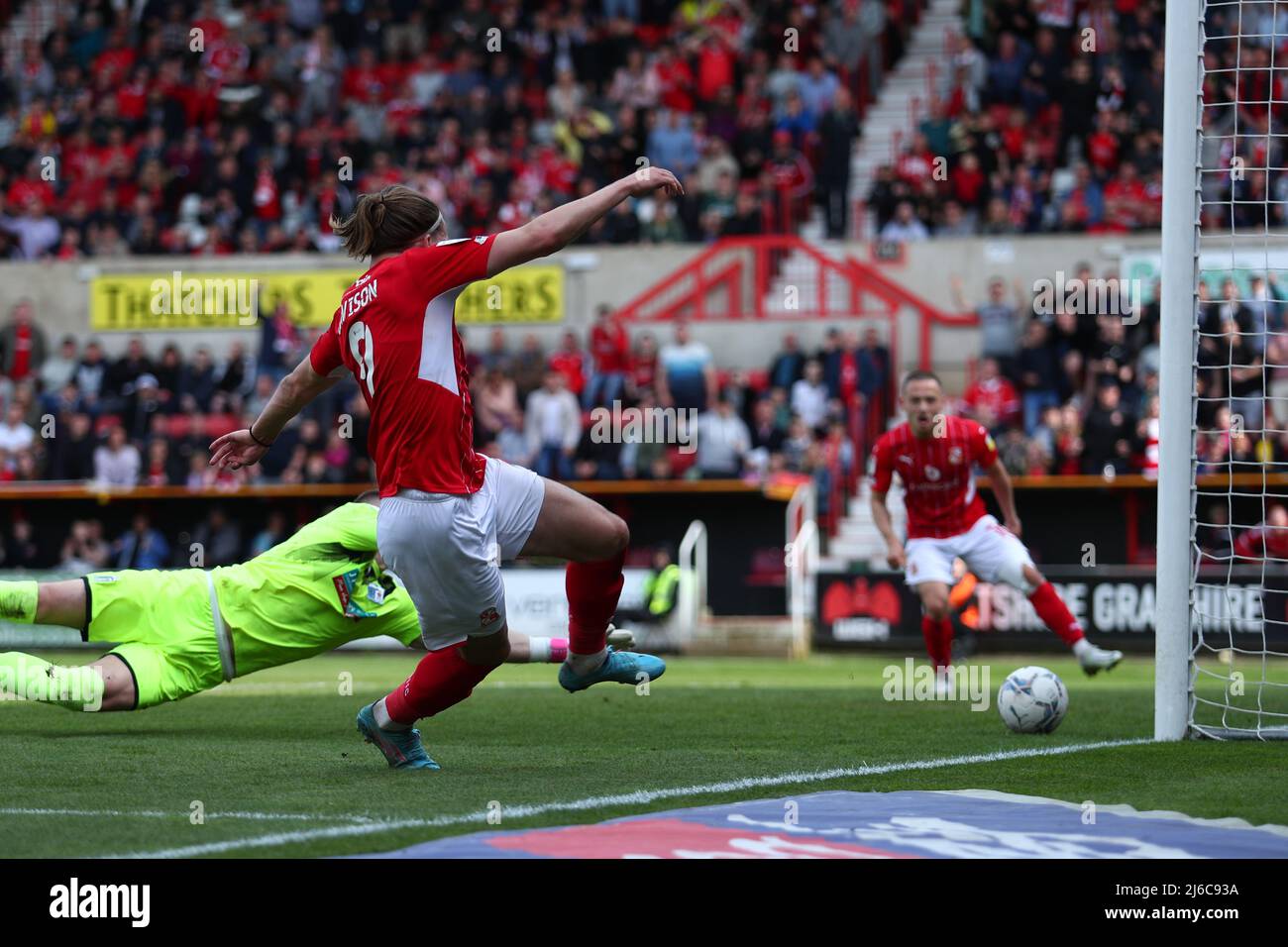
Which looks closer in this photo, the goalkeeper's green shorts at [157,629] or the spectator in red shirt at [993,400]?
the goalkeeper's green shorts at [157,629]

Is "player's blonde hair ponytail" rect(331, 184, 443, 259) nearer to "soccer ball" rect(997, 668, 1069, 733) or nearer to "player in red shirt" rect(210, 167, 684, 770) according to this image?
"player in red shirt" rect(210, 167, 684, 770)

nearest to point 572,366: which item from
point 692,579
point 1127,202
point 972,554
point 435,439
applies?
point 692,579

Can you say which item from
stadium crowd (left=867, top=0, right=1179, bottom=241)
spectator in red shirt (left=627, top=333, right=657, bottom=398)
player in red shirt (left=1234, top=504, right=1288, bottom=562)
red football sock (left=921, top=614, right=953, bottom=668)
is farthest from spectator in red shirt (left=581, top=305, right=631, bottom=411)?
red football sock (left=921, top=614, right=953, bottom=668)

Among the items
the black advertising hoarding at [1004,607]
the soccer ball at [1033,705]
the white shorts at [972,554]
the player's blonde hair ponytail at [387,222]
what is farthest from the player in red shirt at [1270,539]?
the player's blonde hair ponytail at [387,222]

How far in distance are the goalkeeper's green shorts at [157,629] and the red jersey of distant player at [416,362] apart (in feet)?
8.46

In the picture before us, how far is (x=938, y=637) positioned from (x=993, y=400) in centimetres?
912

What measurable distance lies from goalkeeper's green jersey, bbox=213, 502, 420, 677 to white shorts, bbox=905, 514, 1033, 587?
160 inches

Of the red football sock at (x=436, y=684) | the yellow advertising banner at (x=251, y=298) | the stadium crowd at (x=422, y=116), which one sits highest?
the stadium crowd at (x=422, y=116)

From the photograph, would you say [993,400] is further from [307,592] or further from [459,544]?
[459,544]

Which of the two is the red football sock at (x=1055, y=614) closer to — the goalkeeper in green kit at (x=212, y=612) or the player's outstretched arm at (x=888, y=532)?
the player's outstretched arm at (x=888, y=532)

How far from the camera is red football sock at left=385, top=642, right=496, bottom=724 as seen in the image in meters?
7.35

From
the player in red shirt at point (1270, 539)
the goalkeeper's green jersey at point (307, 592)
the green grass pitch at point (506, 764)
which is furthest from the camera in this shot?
the player in red shirt at point (1270, 539)

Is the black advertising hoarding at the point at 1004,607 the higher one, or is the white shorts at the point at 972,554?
the white shorts at the point at 972,554

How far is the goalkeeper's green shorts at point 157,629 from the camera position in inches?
357
